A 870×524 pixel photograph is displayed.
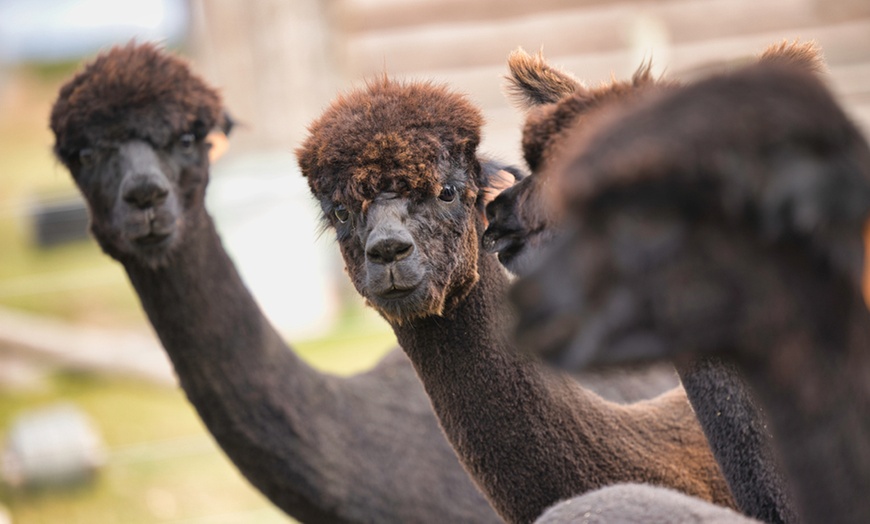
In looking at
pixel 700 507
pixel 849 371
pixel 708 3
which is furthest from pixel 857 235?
pixel 708 3

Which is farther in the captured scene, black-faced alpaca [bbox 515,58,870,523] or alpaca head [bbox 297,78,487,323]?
alpaca head [bbox 297,78,487,323]

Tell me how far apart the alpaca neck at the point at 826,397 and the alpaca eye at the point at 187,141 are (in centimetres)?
273

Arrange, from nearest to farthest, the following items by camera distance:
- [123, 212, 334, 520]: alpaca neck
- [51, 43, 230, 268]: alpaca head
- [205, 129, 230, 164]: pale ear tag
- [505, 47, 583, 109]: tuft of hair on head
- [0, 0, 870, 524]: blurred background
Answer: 1. [505, 47, 583, 109]: tuft of hair on head
2. [123, 212, 334, 520]: alpaca neck
3. [51, 43, 230, 268]: alpaca head
4. [205, 129, 230, 164]: pale ear tag
5. [0, 0, 870, 524]: blurred background

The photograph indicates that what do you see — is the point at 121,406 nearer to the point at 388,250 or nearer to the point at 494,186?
the point at 494,186

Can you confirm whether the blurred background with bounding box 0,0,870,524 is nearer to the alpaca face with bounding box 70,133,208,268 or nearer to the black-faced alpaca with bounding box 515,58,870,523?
the alpaca face with bounding box 70,133,208,268

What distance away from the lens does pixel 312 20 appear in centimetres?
1035

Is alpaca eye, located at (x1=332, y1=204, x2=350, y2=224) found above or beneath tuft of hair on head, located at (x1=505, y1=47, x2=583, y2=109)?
beneath

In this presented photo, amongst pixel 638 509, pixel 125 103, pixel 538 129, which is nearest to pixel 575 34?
pixel 125 103

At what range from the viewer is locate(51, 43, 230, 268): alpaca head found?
366cm

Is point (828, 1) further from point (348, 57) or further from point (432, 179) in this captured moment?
point (432, 179)

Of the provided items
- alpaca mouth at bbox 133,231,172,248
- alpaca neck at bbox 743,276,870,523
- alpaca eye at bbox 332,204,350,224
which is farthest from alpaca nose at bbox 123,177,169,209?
alpaca neck at bbox 743,276,870,523

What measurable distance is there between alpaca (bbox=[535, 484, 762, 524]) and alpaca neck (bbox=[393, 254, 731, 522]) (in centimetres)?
50

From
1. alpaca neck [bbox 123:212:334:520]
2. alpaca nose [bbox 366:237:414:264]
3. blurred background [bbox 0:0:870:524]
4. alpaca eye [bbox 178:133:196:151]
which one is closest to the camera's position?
alpaca nose [bbox 366:237:414:264]

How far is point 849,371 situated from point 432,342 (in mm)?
1380
